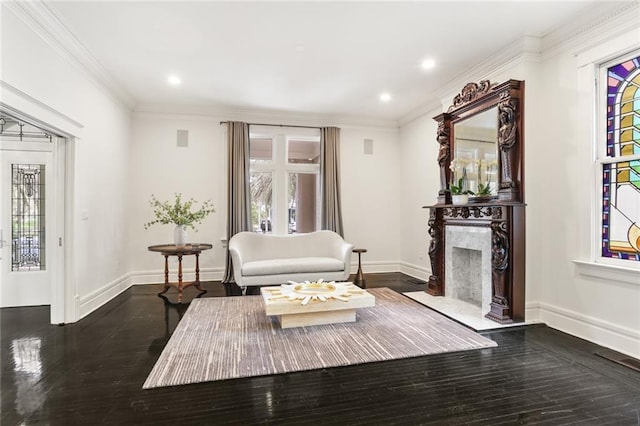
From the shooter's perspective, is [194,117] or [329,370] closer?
[329,370]

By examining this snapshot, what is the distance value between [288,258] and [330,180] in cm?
164

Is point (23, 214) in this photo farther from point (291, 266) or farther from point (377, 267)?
point (377, 267)

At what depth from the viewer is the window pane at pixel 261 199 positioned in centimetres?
600

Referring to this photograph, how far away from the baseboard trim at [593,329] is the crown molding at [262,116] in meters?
4.07

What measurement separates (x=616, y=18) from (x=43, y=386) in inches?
202

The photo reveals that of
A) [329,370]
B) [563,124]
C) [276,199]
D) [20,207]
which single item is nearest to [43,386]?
[329,370]

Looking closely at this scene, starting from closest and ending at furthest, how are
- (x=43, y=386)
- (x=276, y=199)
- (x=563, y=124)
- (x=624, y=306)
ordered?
(x=43, y=386) → (x=624, y=306) → (x=563, y=124) → (x=276, y=199)

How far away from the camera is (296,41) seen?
338 cm

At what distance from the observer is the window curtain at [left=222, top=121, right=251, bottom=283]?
553 centimetres

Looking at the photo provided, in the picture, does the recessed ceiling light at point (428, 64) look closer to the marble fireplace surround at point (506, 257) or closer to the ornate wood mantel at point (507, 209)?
the ornate wood mantel at point (507, 209)

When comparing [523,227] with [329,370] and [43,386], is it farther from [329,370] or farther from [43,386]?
[43,386]

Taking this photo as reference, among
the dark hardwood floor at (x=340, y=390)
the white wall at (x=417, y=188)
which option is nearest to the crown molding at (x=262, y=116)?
the white wall at (x=417, y=188)

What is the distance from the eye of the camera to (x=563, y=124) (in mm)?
3250

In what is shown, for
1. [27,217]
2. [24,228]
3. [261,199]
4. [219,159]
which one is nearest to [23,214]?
[27,217]
